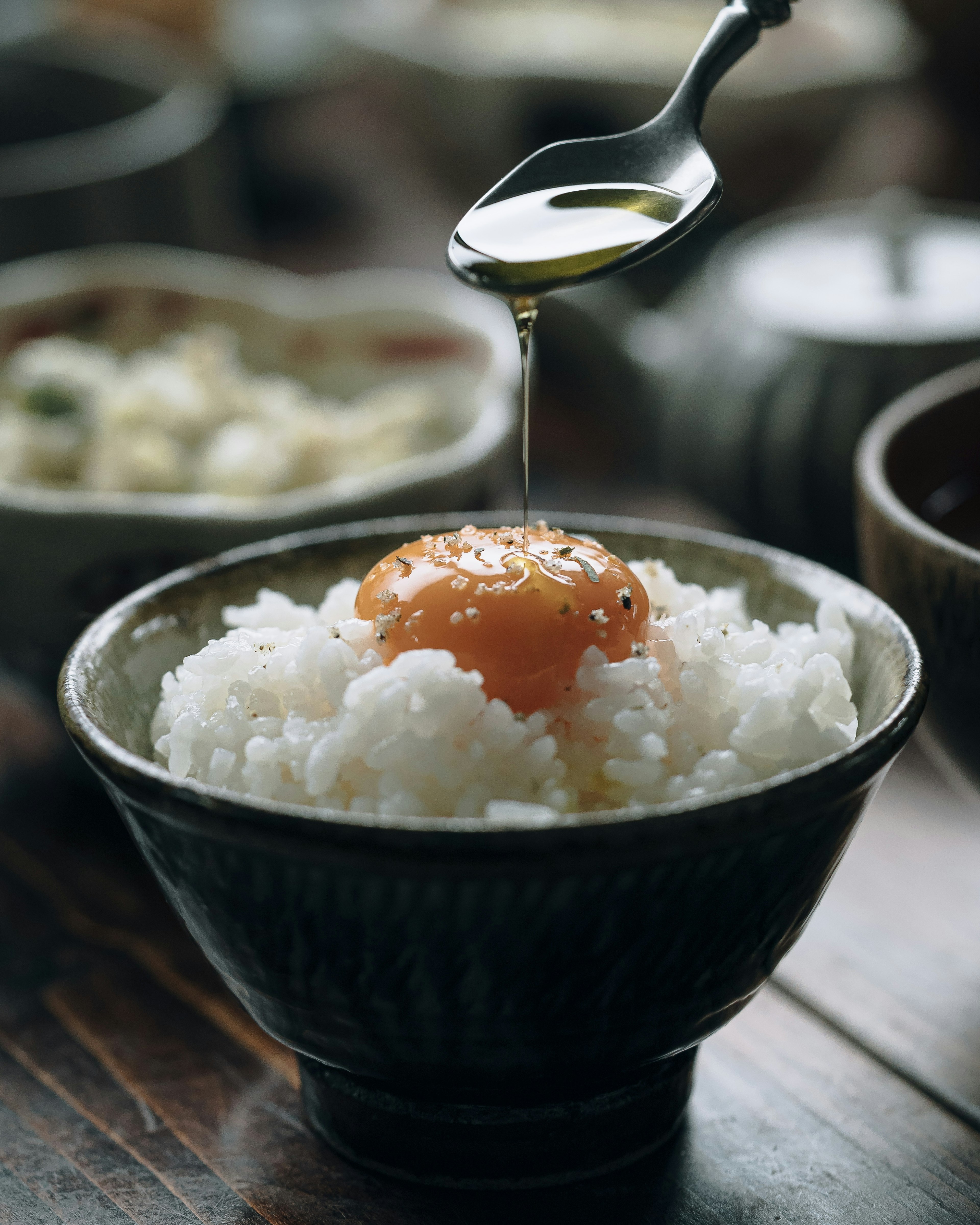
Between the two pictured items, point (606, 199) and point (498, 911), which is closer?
point (498, 911)

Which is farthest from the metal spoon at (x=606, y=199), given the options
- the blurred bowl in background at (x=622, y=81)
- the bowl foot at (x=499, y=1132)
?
the blurred bowl in background at (x=622, y=81)

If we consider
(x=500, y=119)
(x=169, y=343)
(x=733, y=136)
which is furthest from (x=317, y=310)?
(x=733, y=136)

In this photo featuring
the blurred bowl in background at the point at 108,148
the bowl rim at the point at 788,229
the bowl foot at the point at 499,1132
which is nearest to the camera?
the bowl foot at the point at 499,1132

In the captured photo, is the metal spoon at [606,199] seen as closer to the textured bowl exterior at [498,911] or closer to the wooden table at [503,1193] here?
the textured bowl exterior at [498,911]

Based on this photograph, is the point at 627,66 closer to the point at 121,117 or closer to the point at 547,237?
the point at 121,117

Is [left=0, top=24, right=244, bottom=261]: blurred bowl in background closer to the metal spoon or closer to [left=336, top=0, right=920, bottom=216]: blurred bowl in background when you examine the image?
[left=336, top=0, right=920, bottom=216]: blurred bowl in background

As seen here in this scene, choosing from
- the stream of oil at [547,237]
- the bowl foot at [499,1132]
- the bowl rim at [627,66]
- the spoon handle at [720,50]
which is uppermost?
the spoon handle at [720,50]

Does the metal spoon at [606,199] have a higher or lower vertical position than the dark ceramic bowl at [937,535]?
higher

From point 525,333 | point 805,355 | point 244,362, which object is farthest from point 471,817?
point 244,362
